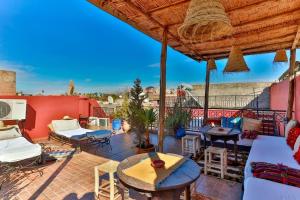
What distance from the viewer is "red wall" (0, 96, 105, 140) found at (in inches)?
228

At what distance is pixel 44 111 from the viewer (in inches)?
243

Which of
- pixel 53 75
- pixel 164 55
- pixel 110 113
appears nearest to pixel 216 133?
pixel 164 55

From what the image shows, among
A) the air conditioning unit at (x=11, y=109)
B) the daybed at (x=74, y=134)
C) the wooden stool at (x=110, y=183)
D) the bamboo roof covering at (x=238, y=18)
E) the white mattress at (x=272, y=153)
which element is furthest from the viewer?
the daybed at (x=74, y=134)

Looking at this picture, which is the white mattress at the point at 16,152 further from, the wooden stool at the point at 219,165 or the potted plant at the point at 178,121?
the potted plant at the point at 178,121

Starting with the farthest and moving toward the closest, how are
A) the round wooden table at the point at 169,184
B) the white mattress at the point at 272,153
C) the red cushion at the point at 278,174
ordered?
the white mattress at the point at 272,153 → the red cushion at the point at 278,174 → the round wooden table at the point at 169,184

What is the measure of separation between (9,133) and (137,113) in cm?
320

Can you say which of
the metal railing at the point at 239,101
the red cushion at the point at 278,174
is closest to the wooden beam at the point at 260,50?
the red cushion at the point at 278,174

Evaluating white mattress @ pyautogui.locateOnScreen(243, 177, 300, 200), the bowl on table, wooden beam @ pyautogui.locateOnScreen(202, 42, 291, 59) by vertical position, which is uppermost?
wooden beam @ pyautogui.locateOnScreen(202, 42, 291, 59)

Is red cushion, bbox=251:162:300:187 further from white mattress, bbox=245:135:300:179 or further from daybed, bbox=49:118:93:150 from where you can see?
daybed, bbox=49:118:93:150

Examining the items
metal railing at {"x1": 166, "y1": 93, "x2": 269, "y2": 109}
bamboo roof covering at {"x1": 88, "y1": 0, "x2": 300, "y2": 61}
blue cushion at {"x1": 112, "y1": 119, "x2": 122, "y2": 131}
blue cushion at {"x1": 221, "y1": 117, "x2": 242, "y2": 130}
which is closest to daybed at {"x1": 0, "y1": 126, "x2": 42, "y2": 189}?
bamboo roof covering at {"x1": 88, "y1": 0, "x2": 300, "y2": 61}

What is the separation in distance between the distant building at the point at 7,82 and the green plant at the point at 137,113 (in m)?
5.93

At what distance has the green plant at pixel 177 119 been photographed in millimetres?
5996

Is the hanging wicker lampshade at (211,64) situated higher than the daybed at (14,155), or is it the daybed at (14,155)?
the hanging wicker lampshade at (211,64)

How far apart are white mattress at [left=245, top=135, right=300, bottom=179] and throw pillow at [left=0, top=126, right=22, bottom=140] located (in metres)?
5.10
